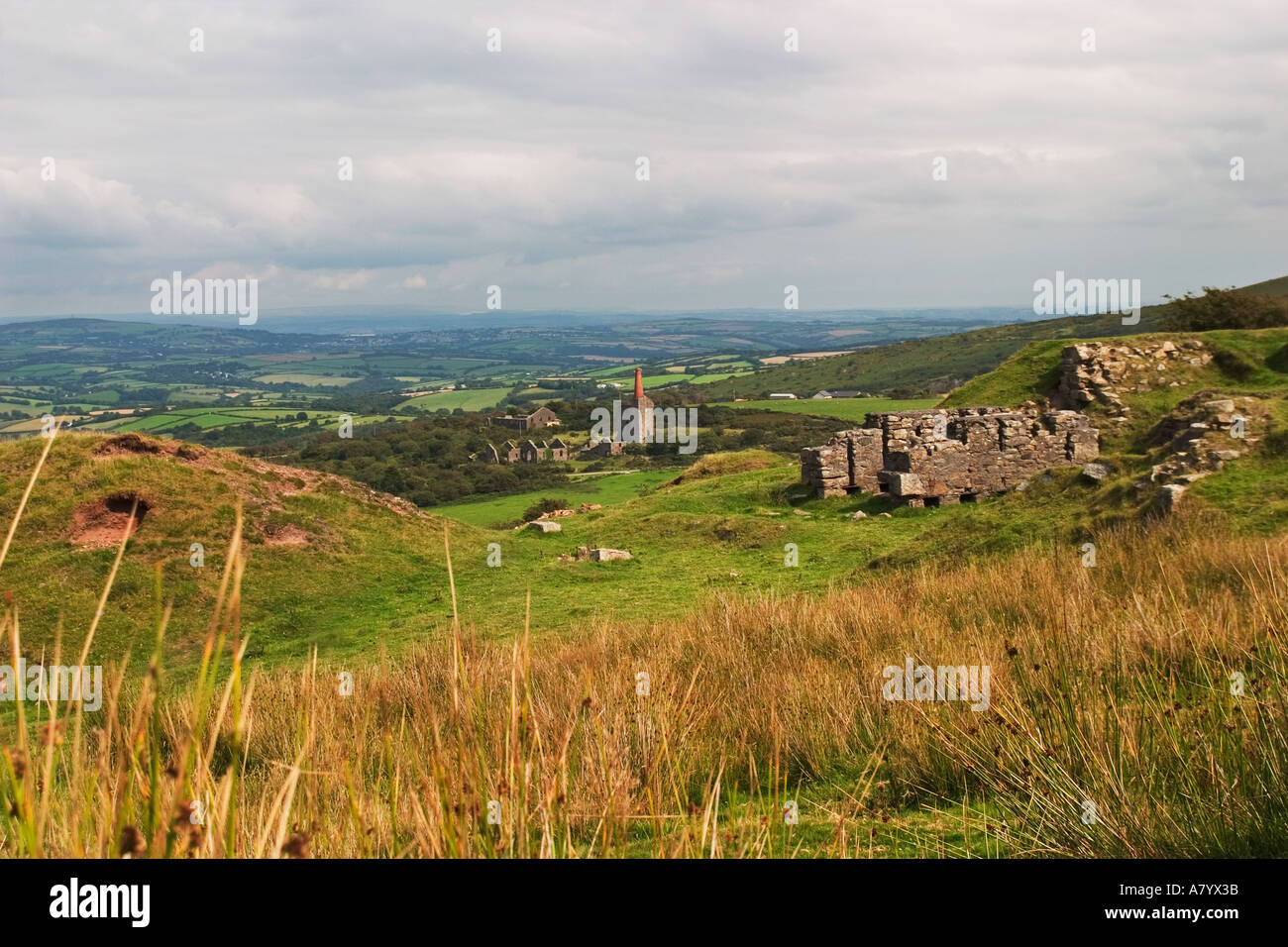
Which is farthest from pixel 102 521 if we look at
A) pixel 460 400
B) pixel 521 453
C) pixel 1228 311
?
pixel 460 400

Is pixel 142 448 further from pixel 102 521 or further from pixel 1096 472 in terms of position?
pixel 1096 472

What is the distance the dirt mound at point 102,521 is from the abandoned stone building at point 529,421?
5532cm

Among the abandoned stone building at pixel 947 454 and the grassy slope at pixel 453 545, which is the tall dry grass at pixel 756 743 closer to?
the grassy slope at pixel 453 545

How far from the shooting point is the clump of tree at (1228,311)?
3075 centimetres

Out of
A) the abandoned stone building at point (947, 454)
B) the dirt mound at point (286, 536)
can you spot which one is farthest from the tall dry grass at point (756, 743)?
the abandoned stone building at point (947, 454)

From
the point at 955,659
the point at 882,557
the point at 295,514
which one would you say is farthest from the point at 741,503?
the point at 955,659

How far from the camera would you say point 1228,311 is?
31.2 metres

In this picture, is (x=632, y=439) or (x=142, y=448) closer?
(x=142, y=448)

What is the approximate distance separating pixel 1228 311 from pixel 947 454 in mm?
15661

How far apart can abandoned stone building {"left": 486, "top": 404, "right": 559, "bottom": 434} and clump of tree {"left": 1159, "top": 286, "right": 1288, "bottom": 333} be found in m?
50.9

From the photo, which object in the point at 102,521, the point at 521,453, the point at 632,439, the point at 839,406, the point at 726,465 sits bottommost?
the point at 521,453

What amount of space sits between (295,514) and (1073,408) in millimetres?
21437
